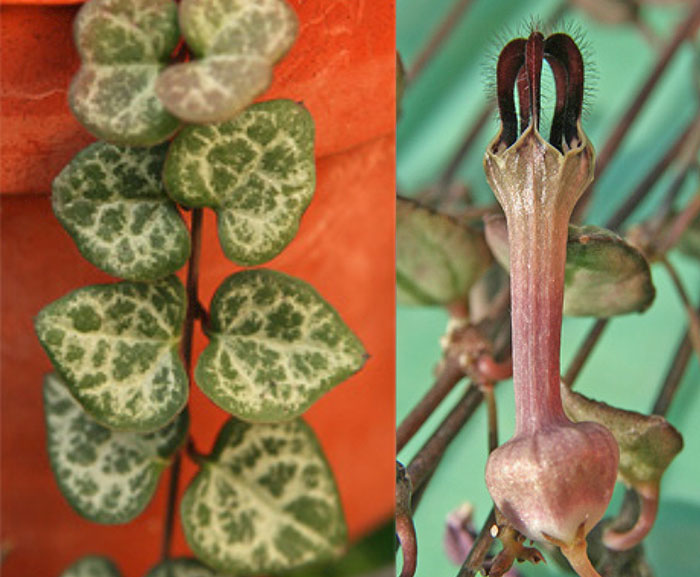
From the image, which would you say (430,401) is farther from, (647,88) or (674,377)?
(647,88)

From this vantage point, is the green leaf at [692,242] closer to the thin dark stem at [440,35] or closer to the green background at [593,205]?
the green background at [593,205]

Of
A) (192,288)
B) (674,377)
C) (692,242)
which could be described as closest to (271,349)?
(192,288)

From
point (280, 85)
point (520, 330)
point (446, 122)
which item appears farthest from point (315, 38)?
point (446, 122)

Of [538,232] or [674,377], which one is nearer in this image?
[538,232]

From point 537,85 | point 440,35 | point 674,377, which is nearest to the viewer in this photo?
point 537,85

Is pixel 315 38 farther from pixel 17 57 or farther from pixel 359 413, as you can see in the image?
pixel 359 413

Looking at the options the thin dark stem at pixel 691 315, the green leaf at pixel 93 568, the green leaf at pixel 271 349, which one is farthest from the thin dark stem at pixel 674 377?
the green leaf at pixel 93 568
